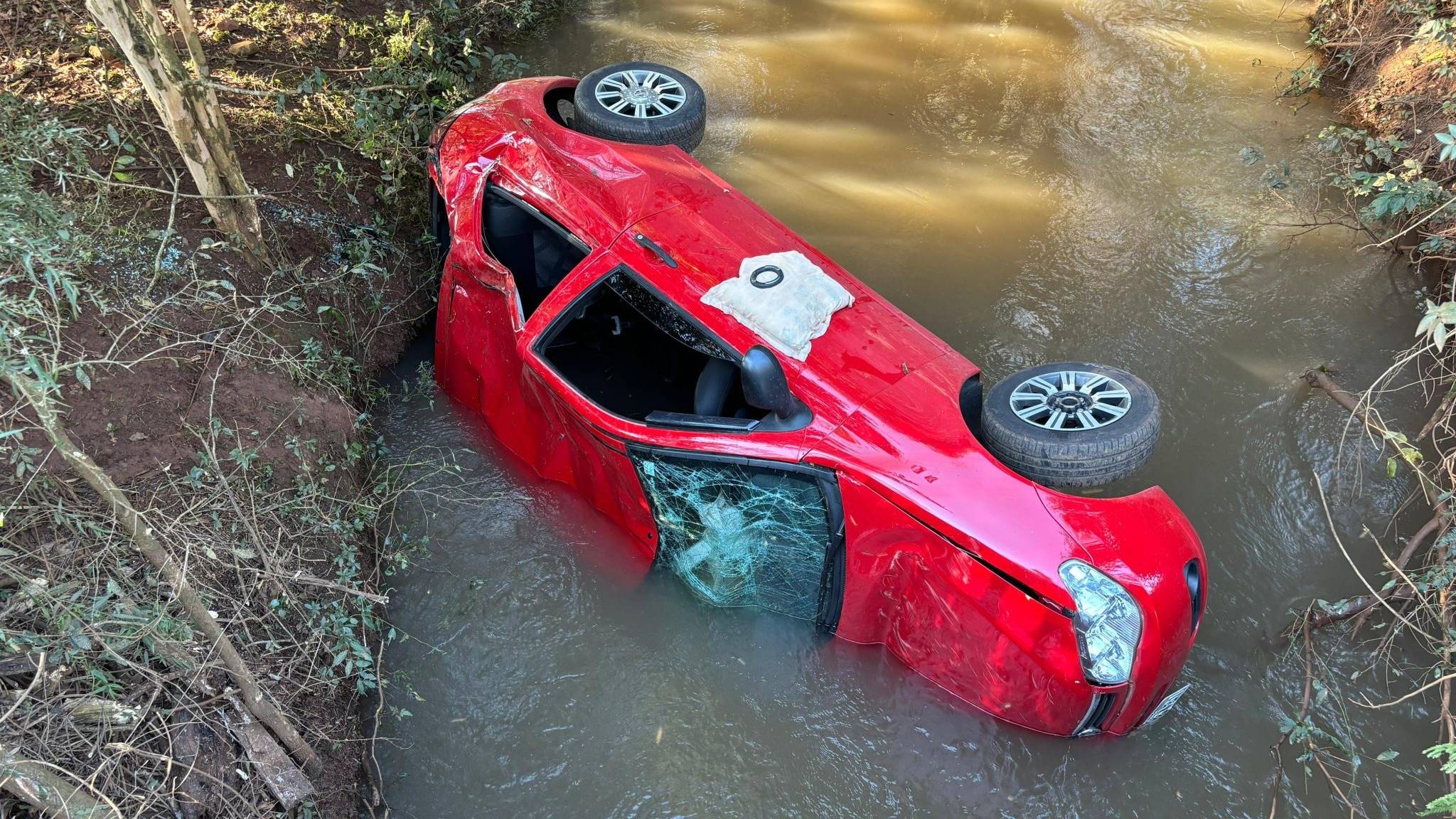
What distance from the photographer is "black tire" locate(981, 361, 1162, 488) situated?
12.8 feet

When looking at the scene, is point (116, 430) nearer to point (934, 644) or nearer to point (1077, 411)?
point (934, 644)

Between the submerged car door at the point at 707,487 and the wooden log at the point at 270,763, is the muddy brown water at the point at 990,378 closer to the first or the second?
the submerged car door at the point at 707,487

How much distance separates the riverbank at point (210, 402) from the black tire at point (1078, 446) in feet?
9.60

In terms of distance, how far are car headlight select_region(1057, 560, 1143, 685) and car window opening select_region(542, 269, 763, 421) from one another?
5.30ft

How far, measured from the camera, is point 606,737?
435 cm

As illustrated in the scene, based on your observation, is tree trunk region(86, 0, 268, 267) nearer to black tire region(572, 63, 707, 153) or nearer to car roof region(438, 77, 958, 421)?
car roof region(438, 77, 958, 421)

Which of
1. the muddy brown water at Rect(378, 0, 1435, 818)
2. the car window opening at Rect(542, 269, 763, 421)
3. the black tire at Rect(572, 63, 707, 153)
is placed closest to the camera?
the muddy brown water at Rect(378, 0, 1435, 818)

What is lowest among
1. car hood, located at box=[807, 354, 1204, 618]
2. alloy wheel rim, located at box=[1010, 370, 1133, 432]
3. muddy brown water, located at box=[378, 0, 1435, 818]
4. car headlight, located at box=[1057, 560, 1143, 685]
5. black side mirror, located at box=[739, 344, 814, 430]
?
muddy brown water, located at box=[378, 0, 1435, 818]

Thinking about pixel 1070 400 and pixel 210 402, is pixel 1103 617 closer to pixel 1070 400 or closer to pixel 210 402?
pixel 1070 400

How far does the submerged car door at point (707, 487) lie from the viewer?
4.04 meters

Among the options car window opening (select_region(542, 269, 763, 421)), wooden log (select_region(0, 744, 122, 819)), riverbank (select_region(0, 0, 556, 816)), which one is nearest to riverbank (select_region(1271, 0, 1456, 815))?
car window opening (select_region(542, 269, 763, 421))

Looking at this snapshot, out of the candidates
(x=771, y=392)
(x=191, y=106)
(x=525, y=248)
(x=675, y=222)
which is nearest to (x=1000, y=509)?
(x=771, y=392)

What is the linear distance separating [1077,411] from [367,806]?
350 cm

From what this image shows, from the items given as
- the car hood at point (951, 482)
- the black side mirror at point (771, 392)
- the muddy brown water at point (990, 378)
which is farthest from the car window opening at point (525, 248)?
the car hood at point (951, 482)
